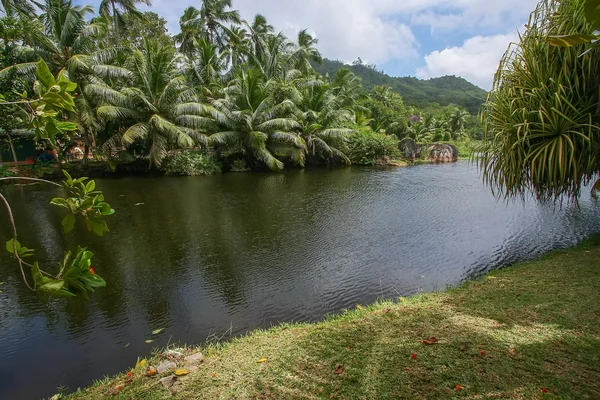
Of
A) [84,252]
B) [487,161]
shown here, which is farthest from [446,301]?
[84,252]

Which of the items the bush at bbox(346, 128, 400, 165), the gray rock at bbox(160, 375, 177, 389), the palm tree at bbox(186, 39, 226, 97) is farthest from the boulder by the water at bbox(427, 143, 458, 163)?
the gray rock at bbox(160, 375, 177, 389)

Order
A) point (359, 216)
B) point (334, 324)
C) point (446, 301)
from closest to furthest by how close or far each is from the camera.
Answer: point (334, 324), point (446, 301), point (359, 216)

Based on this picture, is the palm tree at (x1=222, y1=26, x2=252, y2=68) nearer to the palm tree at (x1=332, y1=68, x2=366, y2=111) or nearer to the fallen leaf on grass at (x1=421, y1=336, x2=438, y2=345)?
the palm tree at (x1=332, y1=68, x2=366, y2=111)

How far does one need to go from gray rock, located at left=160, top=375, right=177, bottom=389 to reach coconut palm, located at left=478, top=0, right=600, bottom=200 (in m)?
5.40

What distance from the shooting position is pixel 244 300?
4961 mm

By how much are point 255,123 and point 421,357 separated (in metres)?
18.2

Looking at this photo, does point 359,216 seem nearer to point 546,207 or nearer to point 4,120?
point 546,207

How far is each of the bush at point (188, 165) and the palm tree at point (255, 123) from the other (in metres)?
1.28

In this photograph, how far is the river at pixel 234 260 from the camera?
13.4ft

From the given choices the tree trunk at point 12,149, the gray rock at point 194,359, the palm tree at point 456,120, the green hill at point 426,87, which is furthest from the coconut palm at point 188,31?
the green hill at point 426,87

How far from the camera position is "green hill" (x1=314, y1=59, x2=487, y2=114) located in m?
70.4

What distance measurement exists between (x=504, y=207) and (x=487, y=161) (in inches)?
199

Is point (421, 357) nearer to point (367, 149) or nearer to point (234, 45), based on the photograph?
point (367, 149)

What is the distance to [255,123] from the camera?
19531 millimetres
